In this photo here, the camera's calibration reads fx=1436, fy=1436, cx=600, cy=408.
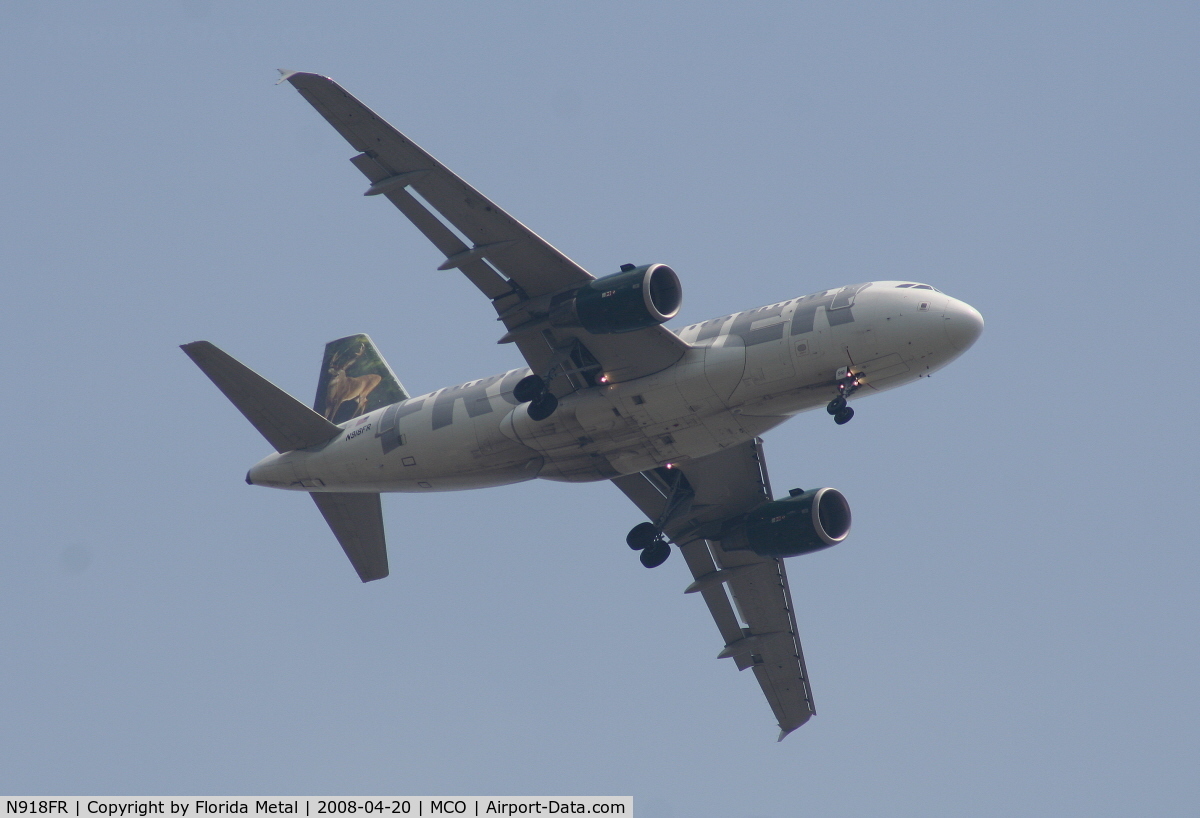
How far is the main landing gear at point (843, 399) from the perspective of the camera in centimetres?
3566

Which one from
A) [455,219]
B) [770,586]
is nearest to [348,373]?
[455,219]

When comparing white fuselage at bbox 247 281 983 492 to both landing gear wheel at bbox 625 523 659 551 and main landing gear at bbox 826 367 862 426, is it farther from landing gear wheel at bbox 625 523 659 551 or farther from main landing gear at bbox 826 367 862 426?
landing gear wheel at bbox 625 523 659 551

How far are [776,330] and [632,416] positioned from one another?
4.53 meters

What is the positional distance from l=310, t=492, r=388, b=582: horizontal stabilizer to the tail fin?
2750 mm

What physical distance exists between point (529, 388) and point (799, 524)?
32.0 feet

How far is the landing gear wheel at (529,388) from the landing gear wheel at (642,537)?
6.83 m

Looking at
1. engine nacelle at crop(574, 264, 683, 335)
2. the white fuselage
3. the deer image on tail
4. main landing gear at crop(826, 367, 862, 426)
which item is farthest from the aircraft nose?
the deer image on tail

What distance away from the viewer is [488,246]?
1437 inches

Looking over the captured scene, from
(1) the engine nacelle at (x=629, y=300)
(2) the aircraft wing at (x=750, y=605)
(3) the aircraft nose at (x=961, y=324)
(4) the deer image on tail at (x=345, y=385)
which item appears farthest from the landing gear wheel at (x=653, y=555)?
(3) the aircraft nose at (x=961, y=324)

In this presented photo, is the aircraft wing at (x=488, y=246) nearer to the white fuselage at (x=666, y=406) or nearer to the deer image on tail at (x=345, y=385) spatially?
the white fuselage at (x=666, y=406)

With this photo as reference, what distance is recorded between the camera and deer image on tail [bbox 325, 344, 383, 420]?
45688 millimetres

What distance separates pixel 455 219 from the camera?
36469mm

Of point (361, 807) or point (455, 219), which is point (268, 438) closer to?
point (455, 219)

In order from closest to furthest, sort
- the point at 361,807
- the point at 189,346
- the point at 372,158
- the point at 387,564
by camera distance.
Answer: the point at 361,807 → the point at 372,158 → the point at 189,346 → the point at 387,564
